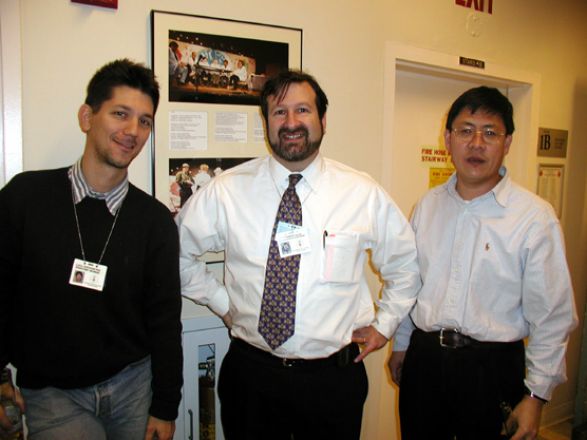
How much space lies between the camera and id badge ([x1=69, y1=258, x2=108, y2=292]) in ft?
4.37

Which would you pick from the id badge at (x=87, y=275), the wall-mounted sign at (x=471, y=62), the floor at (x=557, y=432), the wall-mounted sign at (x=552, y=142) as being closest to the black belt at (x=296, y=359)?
the id badge at (x=87, y=275)

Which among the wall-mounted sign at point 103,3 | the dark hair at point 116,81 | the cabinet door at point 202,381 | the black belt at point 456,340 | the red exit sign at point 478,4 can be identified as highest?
the red exit sign at point 478,4

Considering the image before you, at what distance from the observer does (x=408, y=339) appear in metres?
1.97

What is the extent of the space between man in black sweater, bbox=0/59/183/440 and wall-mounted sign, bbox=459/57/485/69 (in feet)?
6.74

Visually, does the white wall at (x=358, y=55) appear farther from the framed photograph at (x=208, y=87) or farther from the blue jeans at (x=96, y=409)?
the blue jeans at (x=96, y=409)

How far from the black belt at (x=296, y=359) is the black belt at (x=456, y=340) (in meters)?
0.35

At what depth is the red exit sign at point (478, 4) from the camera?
107 inches

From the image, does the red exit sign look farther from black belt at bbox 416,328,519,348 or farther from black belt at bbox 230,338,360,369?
black belt at bbox 230,338,360,369

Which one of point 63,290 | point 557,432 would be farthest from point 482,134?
point 557,432

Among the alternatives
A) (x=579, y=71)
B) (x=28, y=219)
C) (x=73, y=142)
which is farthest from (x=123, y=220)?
(x=579, y=71)

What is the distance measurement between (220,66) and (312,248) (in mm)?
926

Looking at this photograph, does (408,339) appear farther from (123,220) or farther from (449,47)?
(449,47)

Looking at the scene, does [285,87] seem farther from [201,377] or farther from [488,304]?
[201,377]

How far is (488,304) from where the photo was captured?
1.65 metres
